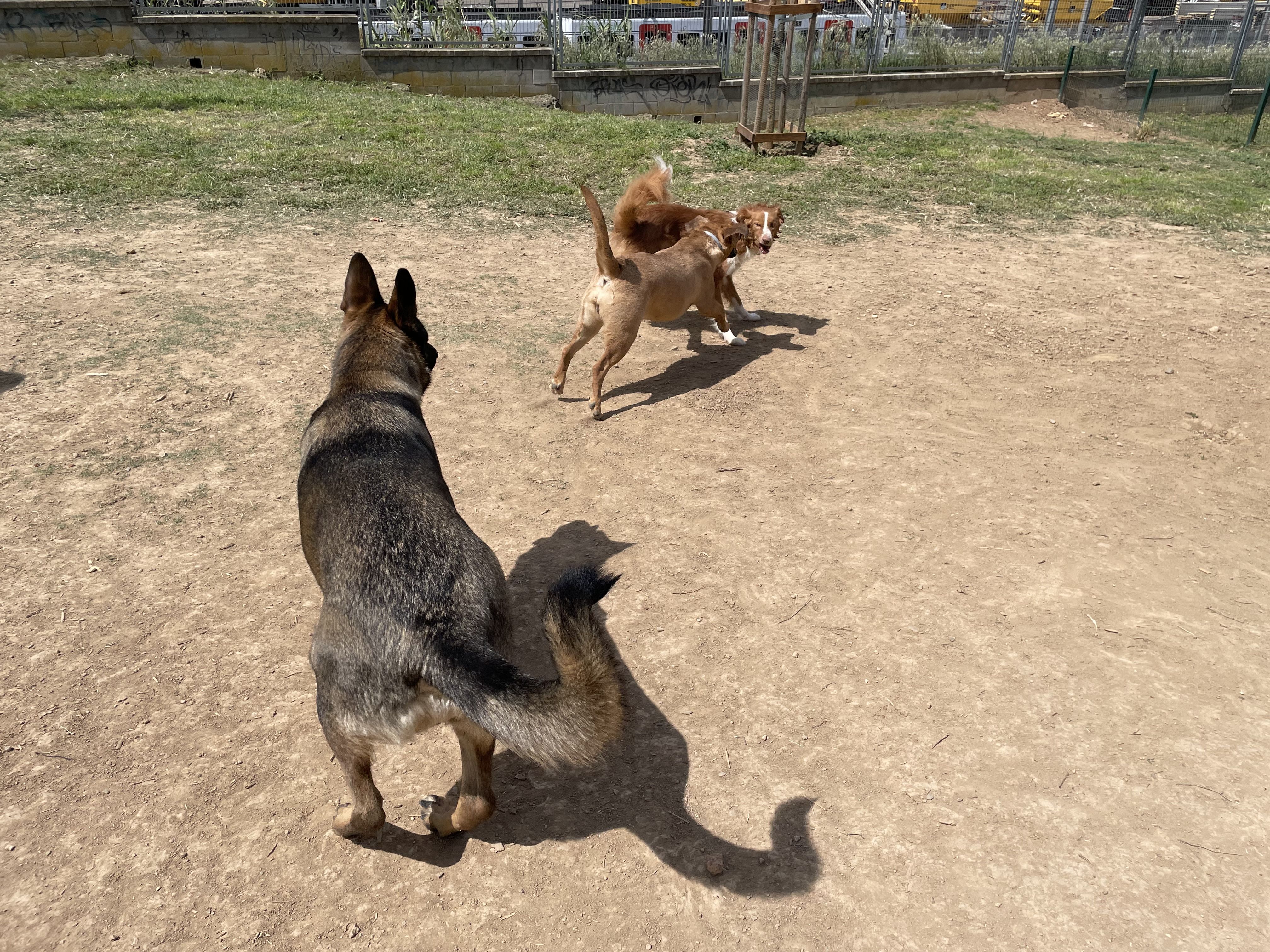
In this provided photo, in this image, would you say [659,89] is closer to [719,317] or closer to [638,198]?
[638,198]

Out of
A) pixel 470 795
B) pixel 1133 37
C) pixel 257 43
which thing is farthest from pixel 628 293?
pixel 1133 37

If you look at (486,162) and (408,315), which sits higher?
(408,315)

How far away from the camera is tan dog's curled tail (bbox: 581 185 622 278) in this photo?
572 centimetres

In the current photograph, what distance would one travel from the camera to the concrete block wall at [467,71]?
17.8m

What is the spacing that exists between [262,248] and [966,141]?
12484 millimetres

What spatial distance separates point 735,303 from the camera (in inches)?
314

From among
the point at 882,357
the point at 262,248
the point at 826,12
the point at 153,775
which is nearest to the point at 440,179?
the point at 262,248

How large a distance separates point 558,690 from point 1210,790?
2743mm

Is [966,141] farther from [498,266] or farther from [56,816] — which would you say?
[56,816]

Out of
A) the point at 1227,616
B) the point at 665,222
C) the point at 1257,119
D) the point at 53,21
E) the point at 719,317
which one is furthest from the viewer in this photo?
the point at 1257,119

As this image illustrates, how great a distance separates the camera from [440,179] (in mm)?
11312

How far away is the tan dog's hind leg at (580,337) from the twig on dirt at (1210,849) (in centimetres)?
467

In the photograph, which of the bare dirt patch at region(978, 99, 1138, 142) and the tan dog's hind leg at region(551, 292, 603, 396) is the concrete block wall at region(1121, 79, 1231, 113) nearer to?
the bare dirt patch at region(978, 99, 1138, 142)

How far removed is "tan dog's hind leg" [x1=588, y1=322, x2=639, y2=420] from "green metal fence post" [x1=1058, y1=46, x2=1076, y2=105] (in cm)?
1954
